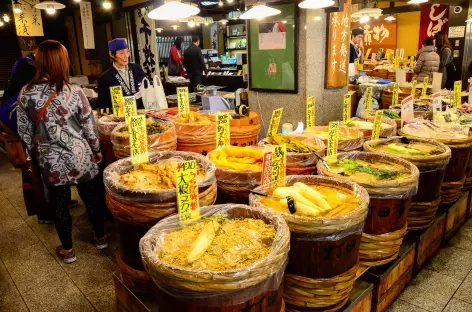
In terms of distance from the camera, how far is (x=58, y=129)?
380 centimetres

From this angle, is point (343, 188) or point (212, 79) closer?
point (343, 188)

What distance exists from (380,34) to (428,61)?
10.9 metres

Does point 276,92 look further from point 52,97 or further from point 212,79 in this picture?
point 212,79

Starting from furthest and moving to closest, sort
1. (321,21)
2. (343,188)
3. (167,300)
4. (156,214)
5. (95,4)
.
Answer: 1. (95,4)
2. (321,21)
3. (343,188)
4. (156,214)
5. (167,300)

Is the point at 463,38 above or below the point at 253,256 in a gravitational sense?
above

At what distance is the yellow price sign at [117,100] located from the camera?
489 cm

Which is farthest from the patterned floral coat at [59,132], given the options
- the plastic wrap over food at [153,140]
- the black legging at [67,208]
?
the plastic wrap over food at [153,140]

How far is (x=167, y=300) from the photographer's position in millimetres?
1791

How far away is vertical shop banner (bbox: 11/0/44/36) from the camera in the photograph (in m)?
11.5

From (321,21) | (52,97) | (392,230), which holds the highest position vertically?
→ (321,21)

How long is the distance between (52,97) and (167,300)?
9.30 ft

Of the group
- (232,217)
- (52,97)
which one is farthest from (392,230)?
(52,97)

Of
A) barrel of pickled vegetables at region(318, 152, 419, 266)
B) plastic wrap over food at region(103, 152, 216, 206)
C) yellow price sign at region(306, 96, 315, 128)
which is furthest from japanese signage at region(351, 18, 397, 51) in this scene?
plastic wrap over food at region(103, 152, 216, 206)

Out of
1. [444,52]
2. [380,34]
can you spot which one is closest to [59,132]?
[444,52]
